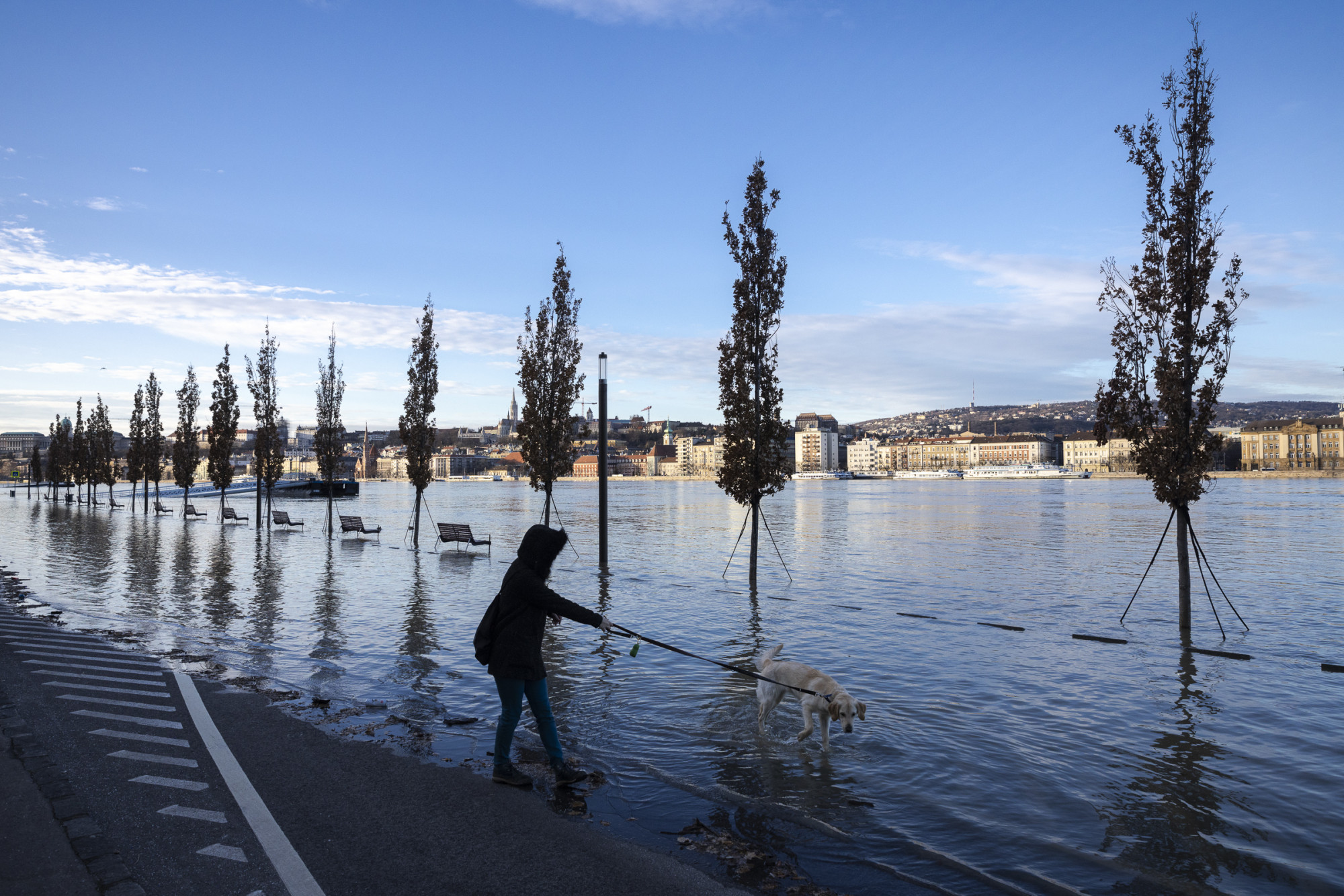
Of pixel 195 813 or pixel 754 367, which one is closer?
pixel 195 813

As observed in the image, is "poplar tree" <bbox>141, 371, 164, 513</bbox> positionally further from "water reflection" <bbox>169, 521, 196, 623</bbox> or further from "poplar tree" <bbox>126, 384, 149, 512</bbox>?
"water reflection" <bbox>169, 521, 196, 623</bbox>

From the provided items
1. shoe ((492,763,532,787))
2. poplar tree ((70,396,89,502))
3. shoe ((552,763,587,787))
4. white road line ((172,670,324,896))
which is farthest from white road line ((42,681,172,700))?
poplar tree ((70,396,89,502))

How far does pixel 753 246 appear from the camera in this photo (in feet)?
59.0

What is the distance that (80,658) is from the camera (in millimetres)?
10102

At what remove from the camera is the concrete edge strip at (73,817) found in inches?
173

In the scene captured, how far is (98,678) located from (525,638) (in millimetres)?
6108

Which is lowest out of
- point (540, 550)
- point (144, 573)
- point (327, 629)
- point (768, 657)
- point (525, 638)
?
point (144, 573)

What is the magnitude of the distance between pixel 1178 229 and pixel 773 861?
12663 mm

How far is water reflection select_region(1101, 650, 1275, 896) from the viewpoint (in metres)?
5.21

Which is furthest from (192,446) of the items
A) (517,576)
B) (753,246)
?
(517,576)

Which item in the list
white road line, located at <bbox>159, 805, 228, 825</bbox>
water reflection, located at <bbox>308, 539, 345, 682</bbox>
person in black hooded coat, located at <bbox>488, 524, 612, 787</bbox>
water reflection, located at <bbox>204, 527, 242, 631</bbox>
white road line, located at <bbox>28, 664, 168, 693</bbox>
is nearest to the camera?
white road line, located at <bbox>159, 805, 228, 825</bbox>

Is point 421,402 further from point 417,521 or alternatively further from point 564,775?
point 564,775

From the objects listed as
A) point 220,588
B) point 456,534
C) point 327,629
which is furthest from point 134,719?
point 456,534

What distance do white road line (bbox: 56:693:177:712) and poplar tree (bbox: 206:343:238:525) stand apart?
32.1 meters
